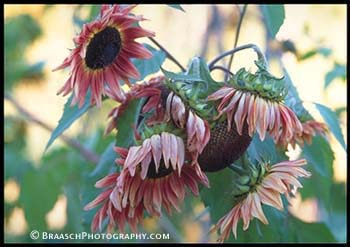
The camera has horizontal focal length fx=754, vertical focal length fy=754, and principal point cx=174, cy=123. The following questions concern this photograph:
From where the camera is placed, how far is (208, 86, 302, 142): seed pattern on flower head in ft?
2.16

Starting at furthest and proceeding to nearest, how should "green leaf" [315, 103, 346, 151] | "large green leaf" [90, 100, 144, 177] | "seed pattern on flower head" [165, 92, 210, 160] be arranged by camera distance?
"green leaf" [315, 103, 346, 151]
"large green leaf" [90, 100, 144, 177]
"seed pattern on flower head" [165, 92, 210, 160]

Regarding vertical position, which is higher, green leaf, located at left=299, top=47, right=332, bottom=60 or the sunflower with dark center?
green leaf, located at left=299, top=47, right=332, bottom=60

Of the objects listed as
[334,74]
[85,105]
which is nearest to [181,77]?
[85,105]

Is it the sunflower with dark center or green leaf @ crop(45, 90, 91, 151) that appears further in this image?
green leaf @ crop(45, 90, 91, 151)

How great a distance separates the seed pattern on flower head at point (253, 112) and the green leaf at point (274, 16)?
0.46 ft

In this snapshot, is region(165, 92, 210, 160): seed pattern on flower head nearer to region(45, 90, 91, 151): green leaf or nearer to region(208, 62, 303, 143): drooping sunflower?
region(208, 62, 303, 143): drooping sunflower

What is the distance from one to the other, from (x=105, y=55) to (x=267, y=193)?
0.70 ft

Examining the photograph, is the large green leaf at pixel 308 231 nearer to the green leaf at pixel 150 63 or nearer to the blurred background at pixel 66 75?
the blurred background at pixel 66 75

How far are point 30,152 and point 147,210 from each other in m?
1.13

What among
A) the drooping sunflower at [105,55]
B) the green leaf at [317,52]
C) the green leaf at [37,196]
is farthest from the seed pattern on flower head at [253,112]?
the green leaf at [37,196]

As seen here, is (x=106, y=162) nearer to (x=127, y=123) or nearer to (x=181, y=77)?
(x=127, y=123)

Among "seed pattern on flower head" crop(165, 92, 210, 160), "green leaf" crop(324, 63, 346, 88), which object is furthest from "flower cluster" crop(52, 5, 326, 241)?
"green leaf" crop(324, 63, 346, 88)

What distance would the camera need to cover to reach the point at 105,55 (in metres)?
0.75

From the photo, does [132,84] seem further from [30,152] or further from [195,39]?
[30,152]
